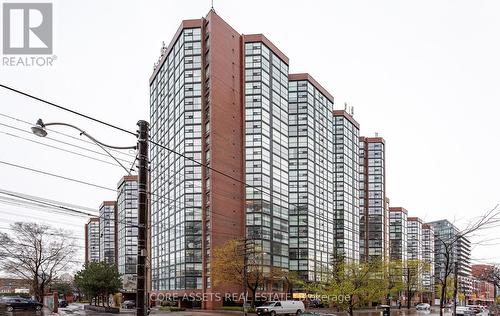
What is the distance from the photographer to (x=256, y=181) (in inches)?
3588

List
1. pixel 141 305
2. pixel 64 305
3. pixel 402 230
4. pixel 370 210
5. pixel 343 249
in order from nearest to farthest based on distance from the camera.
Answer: pixel 141 305, pixel 64 305, pixel 343 249, pixel 370 210, pixel 402 230

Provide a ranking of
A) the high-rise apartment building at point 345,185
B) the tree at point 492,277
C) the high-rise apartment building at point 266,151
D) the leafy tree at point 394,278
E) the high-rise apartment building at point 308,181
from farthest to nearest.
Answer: the high-rise apartment building at point 345,185
the high-rise apartment building at point 308,181
the high-rise apartment building at point 266,151
the leafy tree at point 394,278
the tree at point 492,277

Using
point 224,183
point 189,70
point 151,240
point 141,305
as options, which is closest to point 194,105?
point 189,70

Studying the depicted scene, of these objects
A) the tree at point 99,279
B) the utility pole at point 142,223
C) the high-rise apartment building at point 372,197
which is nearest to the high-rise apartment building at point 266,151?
the tree at point 99,279

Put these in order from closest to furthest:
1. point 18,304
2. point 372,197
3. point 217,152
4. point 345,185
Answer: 1. point 18,304
2. point 217,152
3. point 345,185
4. point 372,197

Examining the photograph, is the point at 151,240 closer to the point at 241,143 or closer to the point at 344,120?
the point at 241,143

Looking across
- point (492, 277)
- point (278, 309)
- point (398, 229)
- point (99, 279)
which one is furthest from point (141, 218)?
point (398, 229)

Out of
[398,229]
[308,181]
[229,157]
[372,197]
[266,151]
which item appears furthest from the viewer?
[398,229]

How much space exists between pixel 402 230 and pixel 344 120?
58882 millimetres

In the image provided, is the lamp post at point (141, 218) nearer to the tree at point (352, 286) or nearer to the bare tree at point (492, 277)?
the tree at point (352, 286)

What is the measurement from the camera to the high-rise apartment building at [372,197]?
150 metres

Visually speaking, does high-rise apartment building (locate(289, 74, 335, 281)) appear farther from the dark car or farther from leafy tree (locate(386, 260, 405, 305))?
the dark car

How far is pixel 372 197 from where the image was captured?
151625 millimetres

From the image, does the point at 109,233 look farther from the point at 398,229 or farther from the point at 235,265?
the point at 235,265
